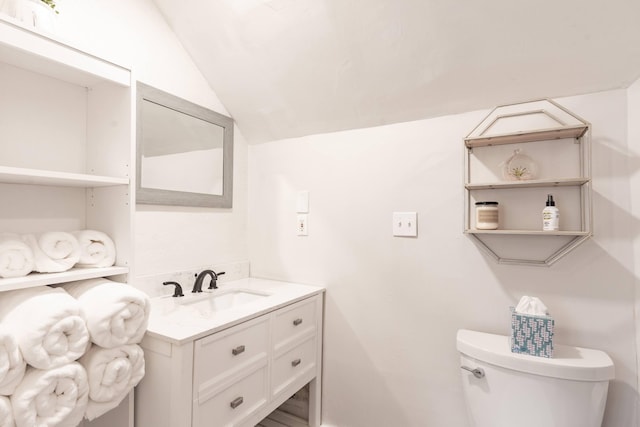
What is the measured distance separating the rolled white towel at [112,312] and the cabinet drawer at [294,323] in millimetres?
573

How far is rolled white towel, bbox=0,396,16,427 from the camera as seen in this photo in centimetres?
80

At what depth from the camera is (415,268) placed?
1593 mm

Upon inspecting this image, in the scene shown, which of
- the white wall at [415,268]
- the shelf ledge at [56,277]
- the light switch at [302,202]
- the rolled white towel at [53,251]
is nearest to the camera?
the shelf ledge at [56,277]

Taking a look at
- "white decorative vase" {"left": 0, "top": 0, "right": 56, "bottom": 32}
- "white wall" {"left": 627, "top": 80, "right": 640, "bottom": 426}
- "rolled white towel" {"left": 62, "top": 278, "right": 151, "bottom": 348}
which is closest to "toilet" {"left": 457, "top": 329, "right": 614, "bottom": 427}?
"white wall" {"left": 627, "top": 80, "right": 640, "bottom": 426}

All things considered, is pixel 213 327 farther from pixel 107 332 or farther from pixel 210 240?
pixel 210 240

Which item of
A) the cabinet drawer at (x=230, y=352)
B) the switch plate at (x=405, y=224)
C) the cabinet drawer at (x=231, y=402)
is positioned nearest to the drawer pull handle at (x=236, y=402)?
the cabinet drawer at (x=231, y=402)

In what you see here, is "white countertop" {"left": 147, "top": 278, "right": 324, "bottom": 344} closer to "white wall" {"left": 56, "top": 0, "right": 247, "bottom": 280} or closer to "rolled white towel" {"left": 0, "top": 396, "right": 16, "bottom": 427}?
"white wall" {"left": 56, "top": 0, "right": 247, "bottom": 280}

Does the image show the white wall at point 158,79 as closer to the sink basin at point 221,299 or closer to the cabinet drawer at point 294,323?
the sink basin at point 221,299

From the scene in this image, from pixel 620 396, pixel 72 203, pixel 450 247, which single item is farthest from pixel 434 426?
pixel 72 203

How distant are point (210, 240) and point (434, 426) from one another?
1433mm

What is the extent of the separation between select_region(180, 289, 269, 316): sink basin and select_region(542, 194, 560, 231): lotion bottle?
1244 millimetres

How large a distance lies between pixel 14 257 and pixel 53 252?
10cm

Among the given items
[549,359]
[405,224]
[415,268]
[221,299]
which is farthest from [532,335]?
[221,299]

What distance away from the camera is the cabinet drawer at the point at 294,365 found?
1.48m
